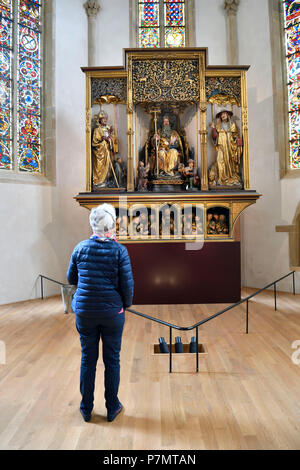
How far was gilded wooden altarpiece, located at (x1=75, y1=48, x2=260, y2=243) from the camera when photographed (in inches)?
333

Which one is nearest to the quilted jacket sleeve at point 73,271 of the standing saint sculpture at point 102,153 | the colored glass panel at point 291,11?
the standing saint sculpture at point 102,153

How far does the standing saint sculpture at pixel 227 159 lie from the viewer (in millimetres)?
8961

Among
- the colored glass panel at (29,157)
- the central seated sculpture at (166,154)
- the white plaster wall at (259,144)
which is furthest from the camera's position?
the white plaster wall at (259,144)

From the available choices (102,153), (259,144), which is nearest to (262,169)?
(259,144)

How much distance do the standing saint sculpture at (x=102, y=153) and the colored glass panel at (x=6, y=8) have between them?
3.39 meters

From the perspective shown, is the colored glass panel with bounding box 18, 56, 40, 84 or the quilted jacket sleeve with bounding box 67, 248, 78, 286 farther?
the colored glass panel with bounding box 18, 56, 40, 84

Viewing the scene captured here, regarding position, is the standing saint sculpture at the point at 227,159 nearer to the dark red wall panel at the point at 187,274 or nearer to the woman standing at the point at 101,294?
the dark red wall panel at the point at 187,274

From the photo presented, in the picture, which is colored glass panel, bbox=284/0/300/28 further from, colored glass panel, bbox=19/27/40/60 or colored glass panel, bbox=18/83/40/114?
colored glass panel, bbox=18/83/40/114

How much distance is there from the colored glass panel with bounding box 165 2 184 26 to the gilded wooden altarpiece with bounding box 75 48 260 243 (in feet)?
9.74

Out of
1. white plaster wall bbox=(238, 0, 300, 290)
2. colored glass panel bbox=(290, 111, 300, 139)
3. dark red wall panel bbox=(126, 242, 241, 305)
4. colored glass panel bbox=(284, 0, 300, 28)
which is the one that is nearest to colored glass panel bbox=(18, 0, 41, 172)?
dark red wall panel bbox=(126, 242, 241, 305)

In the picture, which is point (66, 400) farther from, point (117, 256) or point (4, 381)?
point (117, 256)

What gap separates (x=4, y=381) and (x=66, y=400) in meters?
0.92

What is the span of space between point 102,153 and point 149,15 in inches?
200

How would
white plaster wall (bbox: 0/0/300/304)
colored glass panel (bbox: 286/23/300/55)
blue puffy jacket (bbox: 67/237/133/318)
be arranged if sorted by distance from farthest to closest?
colored glass panel (bbox: 286/23/300/55), white plaster wall (bbox: 0/0/300/304), blue puffy jacket (bbox: 67/237/133/318)
